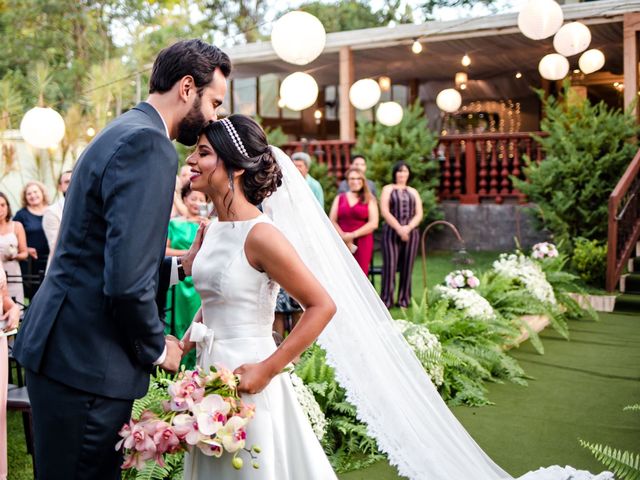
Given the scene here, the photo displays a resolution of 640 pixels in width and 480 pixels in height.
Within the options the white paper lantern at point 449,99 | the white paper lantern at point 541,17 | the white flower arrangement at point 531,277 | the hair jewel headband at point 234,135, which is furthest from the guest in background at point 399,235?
the hair jewel headband at point 234,135

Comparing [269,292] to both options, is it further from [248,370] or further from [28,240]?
[28,240]

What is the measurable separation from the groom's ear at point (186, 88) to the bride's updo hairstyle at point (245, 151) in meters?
0.23

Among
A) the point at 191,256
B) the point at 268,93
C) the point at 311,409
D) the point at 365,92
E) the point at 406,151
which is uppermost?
the point at 268,93

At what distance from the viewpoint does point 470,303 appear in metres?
7.24

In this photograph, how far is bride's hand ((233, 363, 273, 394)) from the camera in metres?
2.52

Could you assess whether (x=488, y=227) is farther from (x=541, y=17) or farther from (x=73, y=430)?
(x=73, y=430)

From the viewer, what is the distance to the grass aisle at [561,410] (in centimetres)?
483

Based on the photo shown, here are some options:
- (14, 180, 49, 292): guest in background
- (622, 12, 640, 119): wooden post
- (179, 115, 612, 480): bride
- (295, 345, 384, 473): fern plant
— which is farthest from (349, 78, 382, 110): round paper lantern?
(179, 115, 612, 480): bride

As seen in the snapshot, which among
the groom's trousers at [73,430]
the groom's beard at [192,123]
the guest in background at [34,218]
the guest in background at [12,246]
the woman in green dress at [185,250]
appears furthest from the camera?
the guest in background at [34,218]

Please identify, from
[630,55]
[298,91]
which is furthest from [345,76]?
[630,55]

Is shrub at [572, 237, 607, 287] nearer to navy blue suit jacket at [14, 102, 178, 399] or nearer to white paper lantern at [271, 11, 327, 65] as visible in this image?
white paper lantern at [271, 11, 327, 65]

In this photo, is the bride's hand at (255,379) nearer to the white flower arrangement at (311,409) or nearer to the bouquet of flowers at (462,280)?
the white flower arrangement at (311,409)

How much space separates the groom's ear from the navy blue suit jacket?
163 millimetres

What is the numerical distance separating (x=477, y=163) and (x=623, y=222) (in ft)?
16.0
